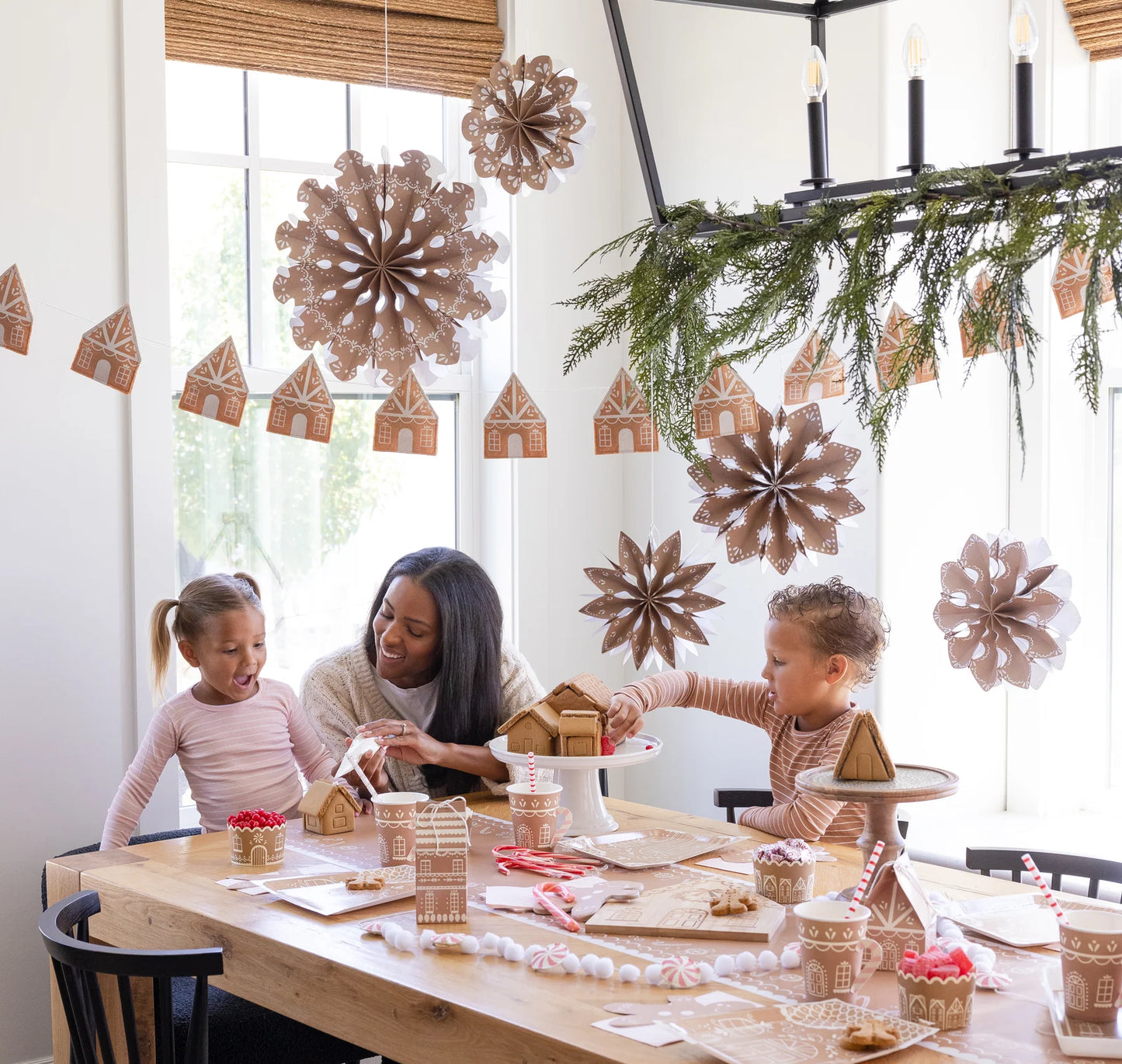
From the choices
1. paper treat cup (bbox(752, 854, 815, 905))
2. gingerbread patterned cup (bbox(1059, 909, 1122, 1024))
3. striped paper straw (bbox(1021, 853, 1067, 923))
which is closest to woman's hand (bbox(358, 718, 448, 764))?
paper treat cup (bbox(752, 854, 815, 905))

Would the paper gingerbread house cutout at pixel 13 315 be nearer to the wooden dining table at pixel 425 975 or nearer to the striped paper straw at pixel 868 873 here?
the wooden dining table at pixel 425 975

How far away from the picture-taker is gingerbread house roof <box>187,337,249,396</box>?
2.38 m

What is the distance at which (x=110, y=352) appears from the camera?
239 cm

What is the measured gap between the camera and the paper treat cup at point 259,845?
6.84 feet

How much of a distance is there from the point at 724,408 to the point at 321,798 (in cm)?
97

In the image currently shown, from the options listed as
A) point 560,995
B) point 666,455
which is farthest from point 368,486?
point 560,995

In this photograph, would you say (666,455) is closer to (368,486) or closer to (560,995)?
(368,486)

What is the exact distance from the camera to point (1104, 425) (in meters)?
3.24

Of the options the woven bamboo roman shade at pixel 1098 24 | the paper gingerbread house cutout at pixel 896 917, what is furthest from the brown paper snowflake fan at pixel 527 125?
the woven bamboo roman shade at pixel 1098 24

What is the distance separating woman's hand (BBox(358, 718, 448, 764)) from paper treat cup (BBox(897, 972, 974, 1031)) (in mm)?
1284

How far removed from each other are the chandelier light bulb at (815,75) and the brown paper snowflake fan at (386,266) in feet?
3.04

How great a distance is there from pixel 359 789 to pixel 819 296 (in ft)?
5.26

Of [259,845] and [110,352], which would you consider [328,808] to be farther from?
[110,352]

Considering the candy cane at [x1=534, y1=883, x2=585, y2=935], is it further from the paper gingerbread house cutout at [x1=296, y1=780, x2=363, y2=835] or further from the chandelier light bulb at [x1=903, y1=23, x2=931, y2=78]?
the chandelier light bulb at [x1=903, y1=23, x2=931, y2=78]
